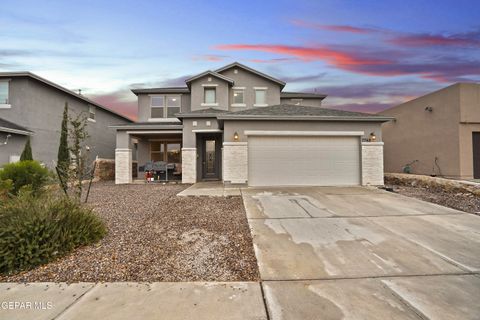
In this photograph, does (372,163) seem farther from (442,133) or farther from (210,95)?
(210,95)

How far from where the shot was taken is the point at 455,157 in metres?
13.0

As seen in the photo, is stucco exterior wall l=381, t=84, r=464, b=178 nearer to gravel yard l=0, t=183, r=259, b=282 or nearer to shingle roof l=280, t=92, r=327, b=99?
shingle roof l=280, t=92, r=327, b=99

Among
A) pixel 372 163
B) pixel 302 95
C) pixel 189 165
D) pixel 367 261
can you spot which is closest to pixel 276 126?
pixel 372 163

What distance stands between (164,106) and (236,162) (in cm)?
962

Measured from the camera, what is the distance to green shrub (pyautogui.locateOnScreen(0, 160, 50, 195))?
810 centimetres

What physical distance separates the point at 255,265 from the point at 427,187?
37.8 ft

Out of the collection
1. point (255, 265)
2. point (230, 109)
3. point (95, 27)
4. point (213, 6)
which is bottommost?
point (255, 265)

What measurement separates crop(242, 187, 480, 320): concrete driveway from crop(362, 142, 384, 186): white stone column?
14.0ft

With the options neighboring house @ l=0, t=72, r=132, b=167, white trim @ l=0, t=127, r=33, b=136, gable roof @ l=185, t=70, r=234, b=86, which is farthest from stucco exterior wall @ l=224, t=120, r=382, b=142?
white trim @ l=0, t=127, r=33, b=136

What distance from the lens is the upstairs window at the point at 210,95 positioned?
16922 mm

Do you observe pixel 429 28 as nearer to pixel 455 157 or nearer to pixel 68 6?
pixel 455 157

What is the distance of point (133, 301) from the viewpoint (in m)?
2.82

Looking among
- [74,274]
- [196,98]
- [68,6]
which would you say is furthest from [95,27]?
[74,274]

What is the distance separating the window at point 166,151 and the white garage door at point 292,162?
8431 mm
